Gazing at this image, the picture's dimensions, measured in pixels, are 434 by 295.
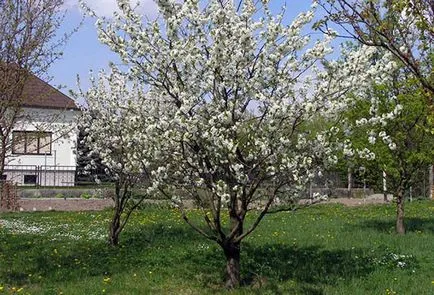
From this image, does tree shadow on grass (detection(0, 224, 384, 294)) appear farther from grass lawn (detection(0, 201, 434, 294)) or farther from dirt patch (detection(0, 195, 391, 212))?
dirt patch (detection(0, 195, 391, 212))

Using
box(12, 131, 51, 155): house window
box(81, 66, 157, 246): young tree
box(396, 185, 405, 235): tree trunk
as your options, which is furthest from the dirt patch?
box(12, 131, 51, 155): house window

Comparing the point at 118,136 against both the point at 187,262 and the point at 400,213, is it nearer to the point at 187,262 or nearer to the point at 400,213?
the point at 187,262

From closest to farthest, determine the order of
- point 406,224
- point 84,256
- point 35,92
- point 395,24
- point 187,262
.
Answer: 1. point 395,24
2. point 187,262
3. point 35,92
4. point 84,256
5. point 406,224

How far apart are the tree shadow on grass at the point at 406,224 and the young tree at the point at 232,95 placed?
799 centimetres

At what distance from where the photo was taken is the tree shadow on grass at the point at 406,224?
1564 centimetres

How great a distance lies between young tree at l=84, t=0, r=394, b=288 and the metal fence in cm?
2817

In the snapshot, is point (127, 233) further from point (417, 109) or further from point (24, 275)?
point (417, 109)

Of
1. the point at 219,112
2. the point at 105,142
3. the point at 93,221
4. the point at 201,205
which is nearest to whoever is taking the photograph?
the point at 219,112

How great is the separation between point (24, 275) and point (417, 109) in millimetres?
8849

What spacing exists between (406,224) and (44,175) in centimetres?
2447

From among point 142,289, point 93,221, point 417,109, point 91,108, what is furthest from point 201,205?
point 93,221

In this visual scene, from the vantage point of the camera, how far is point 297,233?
47.4 feet

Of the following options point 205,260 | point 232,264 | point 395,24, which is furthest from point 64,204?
point 395,24

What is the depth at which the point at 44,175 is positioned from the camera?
36594mm
